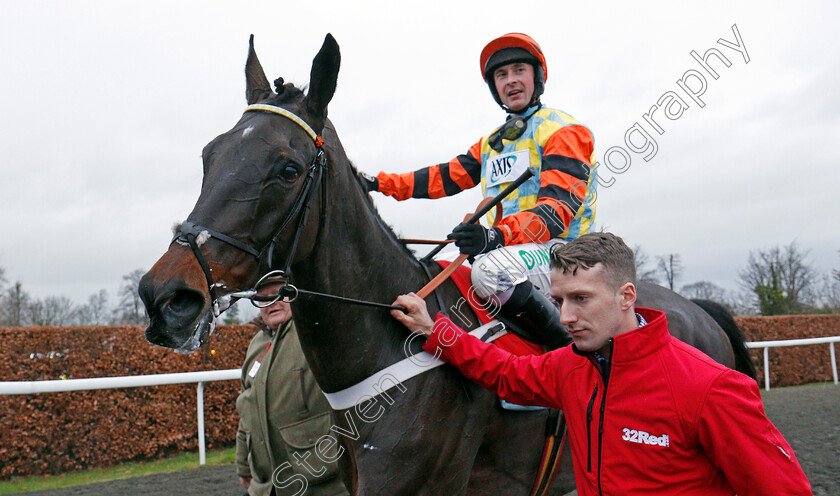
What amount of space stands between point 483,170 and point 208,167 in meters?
1.53

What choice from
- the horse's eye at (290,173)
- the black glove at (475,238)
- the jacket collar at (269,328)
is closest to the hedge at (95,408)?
the jacket collar at (269,328)

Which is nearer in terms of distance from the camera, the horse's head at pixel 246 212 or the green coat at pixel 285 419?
the horse's head at pixel 246 212

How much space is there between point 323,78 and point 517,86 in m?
1.26

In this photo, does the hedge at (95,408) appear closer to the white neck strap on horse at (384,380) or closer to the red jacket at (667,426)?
the white neck strap on horse at (384,380)

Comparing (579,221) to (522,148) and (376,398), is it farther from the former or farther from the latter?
(376,398)

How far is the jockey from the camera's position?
2.44 meters

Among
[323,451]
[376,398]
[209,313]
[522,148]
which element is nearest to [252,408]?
[323,451]

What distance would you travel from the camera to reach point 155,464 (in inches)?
274

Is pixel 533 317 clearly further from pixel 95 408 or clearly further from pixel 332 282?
pixel 95 408

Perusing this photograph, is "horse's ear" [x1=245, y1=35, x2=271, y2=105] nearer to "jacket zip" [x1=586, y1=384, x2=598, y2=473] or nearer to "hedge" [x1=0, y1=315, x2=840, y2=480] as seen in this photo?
"jacket zip" [x1=586, y1=384, x2=598, y2=473]

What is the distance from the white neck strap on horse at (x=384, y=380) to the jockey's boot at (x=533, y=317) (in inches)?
16.6

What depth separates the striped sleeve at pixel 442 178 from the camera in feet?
10.5

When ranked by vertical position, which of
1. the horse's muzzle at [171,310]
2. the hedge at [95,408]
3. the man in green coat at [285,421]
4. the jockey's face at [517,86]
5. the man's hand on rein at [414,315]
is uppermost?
the jockey's face at [517,86]

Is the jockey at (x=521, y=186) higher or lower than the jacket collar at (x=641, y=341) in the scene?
higher
